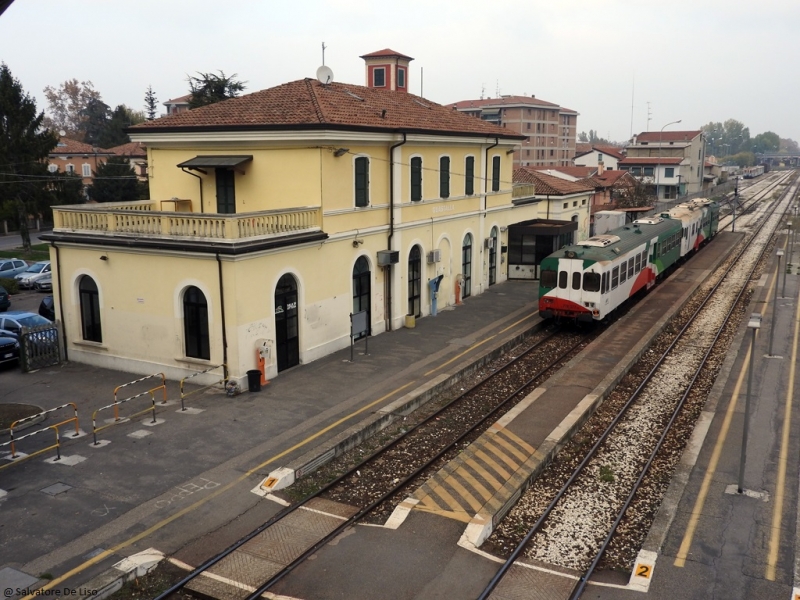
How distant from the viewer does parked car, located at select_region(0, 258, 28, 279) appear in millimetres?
33875

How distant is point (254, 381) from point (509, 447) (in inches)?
260

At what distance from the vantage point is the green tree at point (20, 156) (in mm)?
42031

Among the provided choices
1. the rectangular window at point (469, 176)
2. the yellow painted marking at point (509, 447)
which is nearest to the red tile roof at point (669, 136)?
the rectangular window at point (469, 176)

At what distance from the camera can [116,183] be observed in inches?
1933

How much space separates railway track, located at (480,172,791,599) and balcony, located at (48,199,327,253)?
891 cm

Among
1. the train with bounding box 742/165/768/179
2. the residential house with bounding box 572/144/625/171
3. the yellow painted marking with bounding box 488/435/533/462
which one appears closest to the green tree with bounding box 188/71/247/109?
the yellow painted marking with bounding box 488/435/533/462

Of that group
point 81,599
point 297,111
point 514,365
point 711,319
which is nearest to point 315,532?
point 81,599

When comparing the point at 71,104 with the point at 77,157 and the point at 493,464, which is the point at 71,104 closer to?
the point at 77,157

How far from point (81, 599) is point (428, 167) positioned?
62.1 ft

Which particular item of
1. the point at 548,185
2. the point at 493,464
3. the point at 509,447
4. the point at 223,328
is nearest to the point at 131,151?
the point at 548,185

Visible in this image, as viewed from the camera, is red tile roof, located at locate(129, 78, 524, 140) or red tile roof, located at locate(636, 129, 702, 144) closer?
red tile roof, located at locate(129, 78, 524, 140)

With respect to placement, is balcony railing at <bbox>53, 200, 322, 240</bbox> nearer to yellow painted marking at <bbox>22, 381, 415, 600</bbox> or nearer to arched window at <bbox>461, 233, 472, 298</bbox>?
yellow painted marking at <bbox>22, 381, 415, 600</bbox>

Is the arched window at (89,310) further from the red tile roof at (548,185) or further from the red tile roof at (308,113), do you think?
the red tile roof at (548,185)

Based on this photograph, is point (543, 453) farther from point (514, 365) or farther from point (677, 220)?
point (677, 220)
